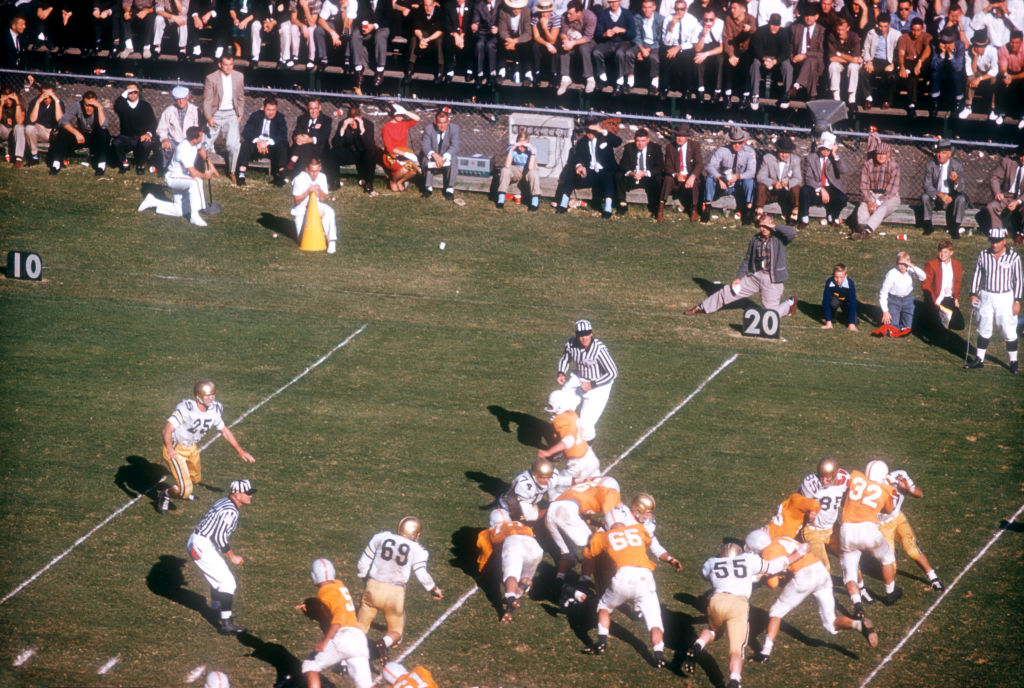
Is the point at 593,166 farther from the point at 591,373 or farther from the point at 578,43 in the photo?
the point at 591,373

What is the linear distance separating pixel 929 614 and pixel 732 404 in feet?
17.2

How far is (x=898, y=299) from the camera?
2073 centimetres

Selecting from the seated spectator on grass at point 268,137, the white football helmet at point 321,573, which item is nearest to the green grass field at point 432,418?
the seated spectator on grass at point 268,137

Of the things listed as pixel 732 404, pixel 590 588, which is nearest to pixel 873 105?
pixel 732 404

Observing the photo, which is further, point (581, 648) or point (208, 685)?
point (581, 648)

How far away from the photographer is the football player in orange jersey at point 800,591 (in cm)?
1278

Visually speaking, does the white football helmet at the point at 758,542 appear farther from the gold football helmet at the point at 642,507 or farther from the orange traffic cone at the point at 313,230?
the orange traffic cone at the point at 313,230

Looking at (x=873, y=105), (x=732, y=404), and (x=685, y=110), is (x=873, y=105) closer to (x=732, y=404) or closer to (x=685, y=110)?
(x=685, y=110)

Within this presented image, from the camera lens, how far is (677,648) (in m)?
13.1

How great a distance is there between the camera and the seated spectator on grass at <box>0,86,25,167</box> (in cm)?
2617

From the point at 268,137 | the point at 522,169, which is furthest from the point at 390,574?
the point at 268,137

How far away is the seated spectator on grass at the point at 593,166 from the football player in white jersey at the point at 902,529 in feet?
39.2

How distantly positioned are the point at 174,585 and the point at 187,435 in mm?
1966

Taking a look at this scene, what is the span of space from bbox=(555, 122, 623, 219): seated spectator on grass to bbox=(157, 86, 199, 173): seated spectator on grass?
756cm
